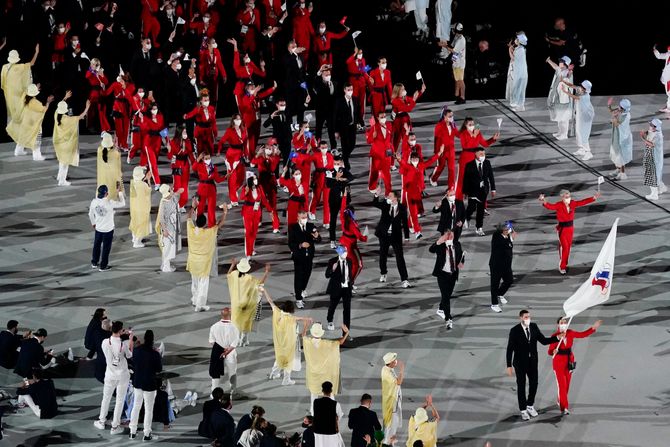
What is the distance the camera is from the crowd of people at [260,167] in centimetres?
2077

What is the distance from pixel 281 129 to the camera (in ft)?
→ 92.4

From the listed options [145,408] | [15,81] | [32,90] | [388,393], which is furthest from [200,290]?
[15,81]

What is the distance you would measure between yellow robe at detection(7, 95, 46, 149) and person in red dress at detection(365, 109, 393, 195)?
6.24 m

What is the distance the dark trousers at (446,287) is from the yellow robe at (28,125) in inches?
→ 373

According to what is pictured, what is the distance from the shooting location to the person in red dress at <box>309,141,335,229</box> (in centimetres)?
2575

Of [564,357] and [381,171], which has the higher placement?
[381,171]

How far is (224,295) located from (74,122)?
5513 mm

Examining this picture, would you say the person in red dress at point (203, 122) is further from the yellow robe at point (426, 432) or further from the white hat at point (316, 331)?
the yellow robe at point (426, 432)

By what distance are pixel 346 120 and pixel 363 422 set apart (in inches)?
394

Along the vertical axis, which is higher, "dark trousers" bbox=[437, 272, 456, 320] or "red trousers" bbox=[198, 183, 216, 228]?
"red trousers" bbox=[198, 183, 216, 228]

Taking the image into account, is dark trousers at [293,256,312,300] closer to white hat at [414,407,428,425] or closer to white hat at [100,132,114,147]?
white hat at [100,132,114,147]

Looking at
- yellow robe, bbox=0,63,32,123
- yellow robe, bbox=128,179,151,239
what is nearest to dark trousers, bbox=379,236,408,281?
yellow robe, bbox=128,179,151,239

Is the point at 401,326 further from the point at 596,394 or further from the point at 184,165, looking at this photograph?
the point at 184,165

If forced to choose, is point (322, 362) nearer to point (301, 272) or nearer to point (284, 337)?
point (284, 337)
